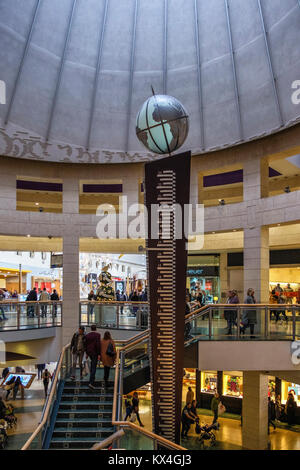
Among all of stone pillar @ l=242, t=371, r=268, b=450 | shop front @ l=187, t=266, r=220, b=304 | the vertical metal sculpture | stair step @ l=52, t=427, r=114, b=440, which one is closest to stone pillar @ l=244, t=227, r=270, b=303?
stone pillar @ l=242, t=371, r=268, b=450

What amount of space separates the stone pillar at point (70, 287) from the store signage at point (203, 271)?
9223 mm

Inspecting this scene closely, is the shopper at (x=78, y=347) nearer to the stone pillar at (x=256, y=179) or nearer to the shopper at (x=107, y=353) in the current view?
the shopper at (x=107, y=353)

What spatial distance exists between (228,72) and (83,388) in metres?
13.2

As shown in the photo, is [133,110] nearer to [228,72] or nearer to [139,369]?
[228,72]

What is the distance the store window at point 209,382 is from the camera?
76.8 feet

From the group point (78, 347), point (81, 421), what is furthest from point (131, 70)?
point (81, 421)

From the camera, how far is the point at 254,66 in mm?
17047

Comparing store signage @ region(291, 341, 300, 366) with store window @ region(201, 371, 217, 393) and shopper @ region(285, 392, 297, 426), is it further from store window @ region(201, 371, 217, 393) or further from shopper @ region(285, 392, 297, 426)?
store window @ region(201, 371, 217, 393)

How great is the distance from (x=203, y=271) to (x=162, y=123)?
67.0 feet

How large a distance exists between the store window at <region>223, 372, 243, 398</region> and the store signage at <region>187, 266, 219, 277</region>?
636cm

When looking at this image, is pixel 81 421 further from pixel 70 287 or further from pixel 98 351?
pixel 70 287

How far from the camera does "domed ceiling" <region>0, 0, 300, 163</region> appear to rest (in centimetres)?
1680

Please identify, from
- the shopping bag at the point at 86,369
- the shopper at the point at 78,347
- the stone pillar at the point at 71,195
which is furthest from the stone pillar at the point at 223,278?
the shopper at the point at 78,347
